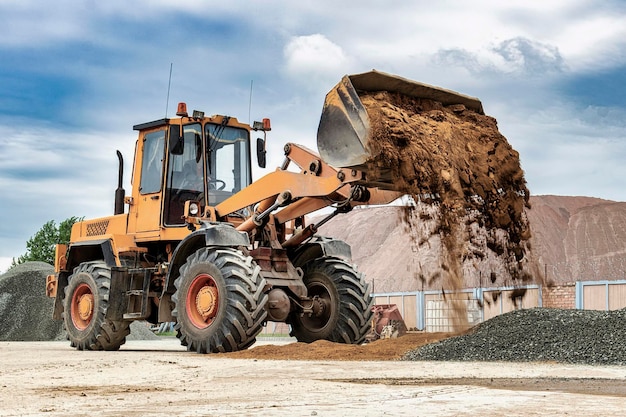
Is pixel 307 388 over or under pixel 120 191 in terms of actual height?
under

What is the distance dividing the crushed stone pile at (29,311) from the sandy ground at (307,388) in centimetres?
1620

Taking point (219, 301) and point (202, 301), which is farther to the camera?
point (202, 301)

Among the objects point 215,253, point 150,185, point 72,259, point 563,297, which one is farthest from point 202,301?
point 563,297

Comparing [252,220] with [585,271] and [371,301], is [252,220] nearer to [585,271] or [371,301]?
[371,301]

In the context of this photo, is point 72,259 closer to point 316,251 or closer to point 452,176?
point 316,251

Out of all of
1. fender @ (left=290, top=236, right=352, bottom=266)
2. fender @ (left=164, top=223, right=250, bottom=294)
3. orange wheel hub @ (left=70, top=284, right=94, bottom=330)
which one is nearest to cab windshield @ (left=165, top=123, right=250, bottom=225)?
fender @ (left=164, top=223, right=250, bottom=294)

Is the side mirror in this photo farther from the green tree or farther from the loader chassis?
the green tree

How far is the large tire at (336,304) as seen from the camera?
44.9 ft

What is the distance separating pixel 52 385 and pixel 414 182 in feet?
16.9

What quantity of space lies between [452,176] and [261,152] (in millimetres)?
4555

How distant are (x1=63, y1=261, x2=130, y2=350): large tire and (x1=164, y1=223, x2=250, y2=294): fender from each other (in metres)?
1.86

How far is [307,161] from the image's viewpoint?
1312 centimetres

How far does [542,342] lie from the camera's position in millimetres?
11305

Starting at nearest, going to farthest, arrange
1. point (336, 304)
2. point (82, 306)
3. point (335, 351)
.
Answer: point (335, 351)
point (336, 304)
point (82, 306)
